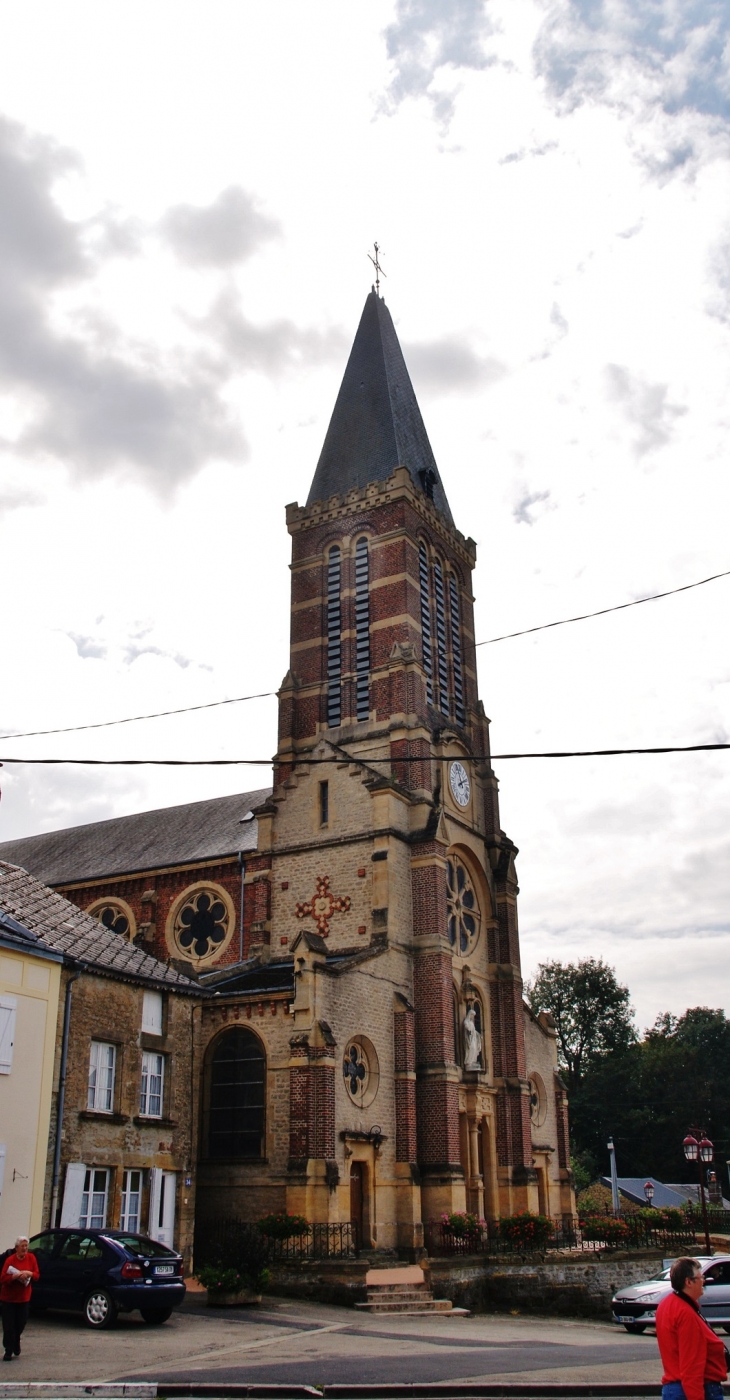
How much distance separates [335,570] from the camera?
37469mm

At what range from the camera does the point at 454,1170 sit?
29.2m

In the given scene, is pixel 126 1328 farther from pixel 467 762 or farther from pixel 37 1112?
pixel 467 762

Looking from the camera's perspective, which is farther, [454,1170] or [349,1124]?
[454,1170]

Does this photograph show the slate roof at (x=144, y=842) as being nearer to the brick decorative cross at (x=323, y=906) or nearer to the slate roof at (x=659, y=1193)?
the brick decorative cross at (x=323, y=906)

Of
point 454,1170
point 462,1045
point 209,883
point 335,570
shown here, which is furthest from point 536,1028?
point 335,570

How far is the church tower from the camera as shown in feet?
90.1

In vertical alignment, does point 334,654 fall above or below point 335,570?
below

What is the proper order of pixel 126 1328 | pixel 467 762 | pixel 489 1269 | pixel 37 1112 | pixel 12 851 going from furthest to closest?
pixel 12 851 → pixel 467 762 → pixel 489 1269 → pixel 37 1112 → pixel 126 1328

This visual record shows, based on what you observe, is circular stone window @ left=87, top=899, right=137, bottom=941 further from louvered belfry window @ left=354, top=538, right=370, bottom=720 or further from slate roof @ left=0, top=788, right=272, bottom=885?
louvered belfry window @ left=354, top=538, right=370, bottom=720

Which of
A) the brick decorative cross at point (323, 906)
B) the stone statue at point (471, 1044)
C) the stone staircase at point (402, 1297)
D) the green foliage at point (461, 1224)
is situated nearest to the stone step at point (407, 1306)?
the stone staircase at point (402, 1297)

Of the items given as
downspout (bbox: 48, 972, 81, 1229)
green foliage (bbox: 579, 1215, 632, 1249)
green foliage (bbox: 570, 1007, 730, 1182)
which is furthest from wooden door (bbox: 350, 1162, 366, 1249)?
green foliage (bbox: 570, 1007, 730, 1182)

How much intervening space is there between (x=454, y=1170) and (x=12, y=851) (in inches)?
1009

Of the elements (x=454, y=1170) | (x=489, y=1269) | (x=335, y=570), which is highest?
(x=335, y=570)

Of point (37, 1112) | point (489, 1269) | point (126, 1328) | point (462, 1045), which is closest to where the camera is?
point (126, 1328)
